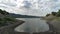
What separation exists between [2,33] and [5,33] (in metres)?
0.37

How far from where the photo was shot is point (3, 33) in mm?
19703

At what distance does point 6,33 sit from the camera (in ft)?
65.3

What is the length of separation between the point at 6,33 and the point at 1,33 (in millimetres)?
619

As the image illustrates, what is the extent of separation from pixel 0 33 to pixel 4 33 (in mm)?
494

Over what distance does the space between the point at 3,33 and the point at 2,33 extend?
127 mm

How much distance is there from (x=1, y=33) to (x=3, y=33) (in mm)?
239

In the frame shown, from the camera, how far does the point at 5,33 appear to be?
64.9 feet

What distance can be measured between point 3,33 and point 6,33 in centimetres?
39

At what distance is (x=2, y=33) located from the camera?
64.4 ft

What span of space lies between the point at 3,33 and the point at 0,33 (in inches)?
14.5

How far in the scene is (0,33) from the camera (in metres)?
19.6

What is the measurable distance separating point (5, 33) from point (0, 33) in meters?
0.61

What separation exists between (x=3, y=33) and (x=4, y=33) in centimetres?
13

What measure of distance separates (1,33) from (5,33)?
1.58ft
